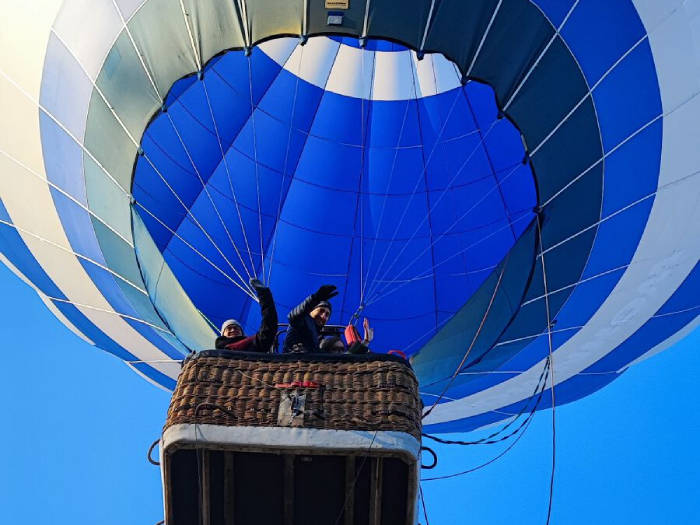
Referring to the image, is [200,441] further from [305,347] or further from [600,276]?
[600,276]

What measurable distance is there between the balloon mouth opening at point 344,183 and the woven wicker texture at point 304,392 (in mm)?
2496

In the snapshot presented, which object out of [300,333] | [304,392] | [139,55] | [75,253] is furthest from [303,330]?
[75,253]

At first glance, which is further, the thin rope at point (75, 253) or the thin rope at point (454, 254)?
the thin rope at point (454, 254)

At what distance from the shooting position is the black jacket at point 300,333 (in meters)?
4.40

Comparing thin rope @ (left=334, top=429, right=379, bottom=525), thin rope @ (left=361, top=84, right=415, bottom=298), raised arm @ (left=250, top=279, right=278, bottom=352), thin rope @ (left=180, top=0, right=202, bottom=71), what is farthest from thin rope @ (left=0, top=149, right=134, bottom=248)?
thin rope @ (left=361, top=84, right=415, bottom=298)

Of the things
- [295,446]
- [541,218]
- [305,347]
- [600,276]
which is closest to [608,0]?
[541,218]

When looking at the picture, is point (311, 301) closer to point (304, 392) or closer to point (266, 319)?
point (266, 319)

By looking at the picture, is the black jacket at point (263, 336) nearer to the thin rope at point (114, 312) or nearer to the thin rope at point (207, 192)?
the thin rope at point (114, 312)

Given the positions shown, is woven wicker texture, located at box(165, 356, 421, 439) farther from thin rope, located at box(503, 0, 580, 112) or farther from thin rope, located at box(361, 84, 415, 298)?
thin rope, located at box(361, 84, 415, 298)

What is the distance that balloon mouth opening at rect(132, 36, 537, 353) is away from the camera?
671 cm

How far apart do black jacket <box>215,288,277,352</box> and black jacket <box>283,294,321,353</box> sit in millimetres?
84

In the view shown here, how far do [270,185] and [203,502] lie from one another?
330cm

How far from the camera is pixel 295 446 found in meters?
3.85

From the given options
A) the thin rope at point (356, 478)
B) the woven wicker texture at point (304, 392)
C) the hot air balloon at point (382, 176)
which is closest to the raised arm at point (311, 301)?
the woven wicker texture at point (304, 392)
